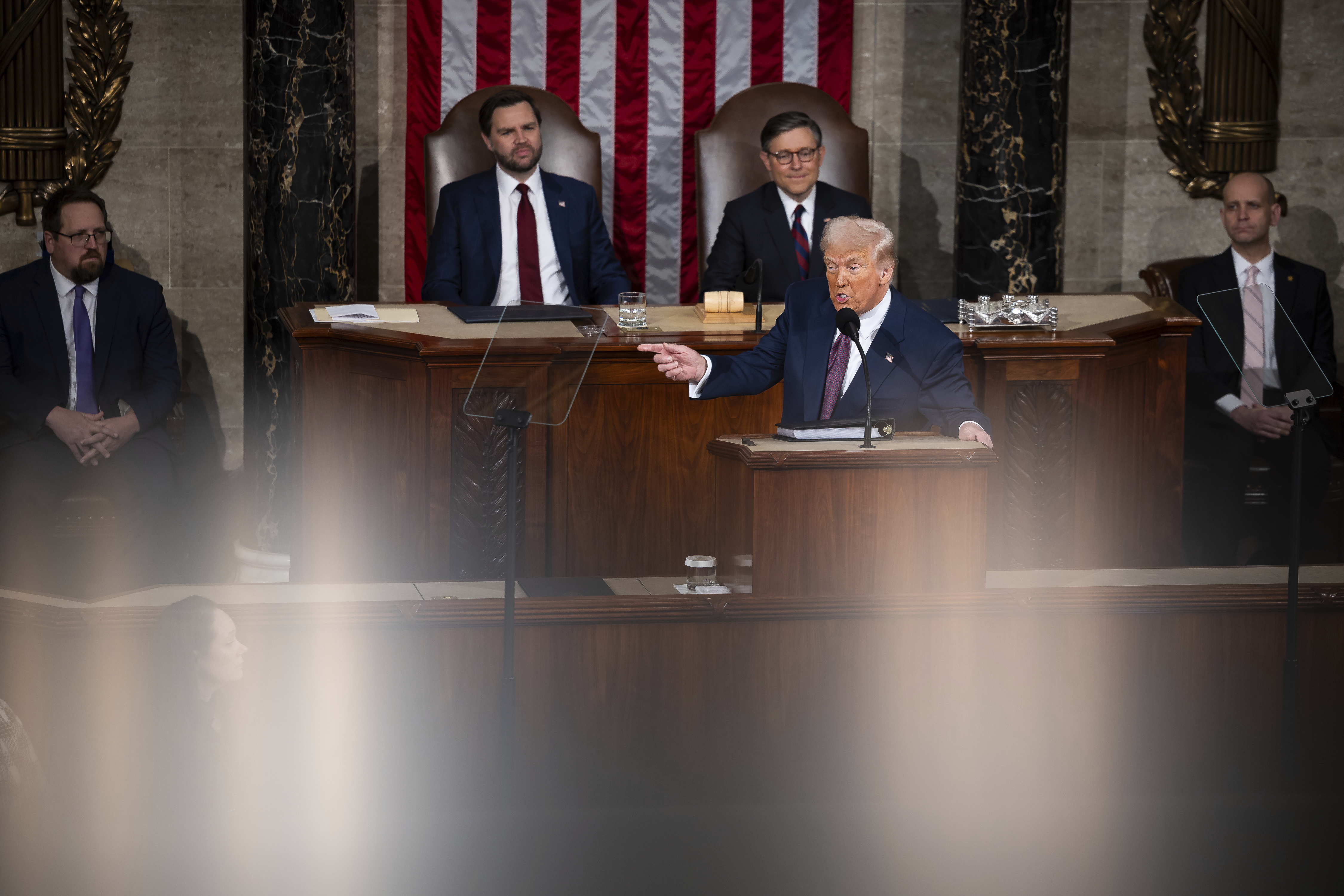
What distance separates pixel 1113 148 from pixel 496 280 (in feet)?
9.94

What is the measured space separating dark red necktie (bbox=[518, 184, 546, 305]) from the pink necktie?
251 centimetres

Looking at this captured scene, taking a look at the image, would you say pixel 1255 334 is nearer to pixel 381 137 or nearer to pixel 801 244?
pixel 801 244

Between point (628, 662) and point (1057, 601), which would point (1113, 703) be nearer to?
point (1057, 601)

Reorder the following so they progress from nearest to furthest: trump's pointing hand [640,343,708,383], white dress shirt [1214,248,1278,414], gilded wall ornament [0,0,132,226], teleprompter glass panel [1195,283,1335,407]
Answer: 1. trump's pointing hand [640,343,708,383]
2. teleprompter glass panel [1195,283,1335,407]
3. white dress shirt [1214,248,1278,414]
4. gilded wall ornament [0,0,132,226]

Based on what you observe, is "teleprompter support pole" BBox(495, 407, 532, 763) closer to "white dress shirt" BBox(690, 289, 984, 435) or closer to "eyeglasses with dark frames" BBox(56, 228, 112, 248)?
"white dress shirt" BBox(690, 289, 984, 435)

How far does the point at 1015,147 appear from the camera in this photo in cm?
584

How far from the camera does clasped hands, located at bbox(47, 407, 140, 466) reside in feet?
15.8

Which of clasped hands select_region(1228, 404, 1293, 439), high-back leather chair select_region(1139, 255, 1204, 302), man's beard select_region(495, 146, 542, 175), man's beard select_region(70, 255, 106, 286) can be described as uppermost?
man's beard select_region(495, 146, 542, 175)

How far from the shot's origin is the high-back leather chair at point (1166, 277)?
5.75 metres

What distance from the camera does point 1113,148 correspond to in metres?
6.74

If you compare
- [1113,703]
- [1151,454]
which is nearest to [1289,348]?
[1151,454]

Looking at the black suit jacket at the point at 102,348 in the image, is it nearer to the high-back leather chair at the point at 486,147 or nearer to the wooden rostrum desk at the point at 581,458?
the wooden rostrum desk at the point at 581,458

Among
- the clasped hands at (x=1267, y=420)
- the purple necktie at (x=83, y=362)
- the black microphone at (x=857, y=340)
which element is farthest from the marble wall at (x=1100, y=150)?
the black microphone at (x=857, y=340)

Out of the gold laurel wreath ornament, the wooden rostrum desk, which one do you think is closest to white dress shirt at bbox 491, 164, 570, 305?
the wooden rostrum desk
